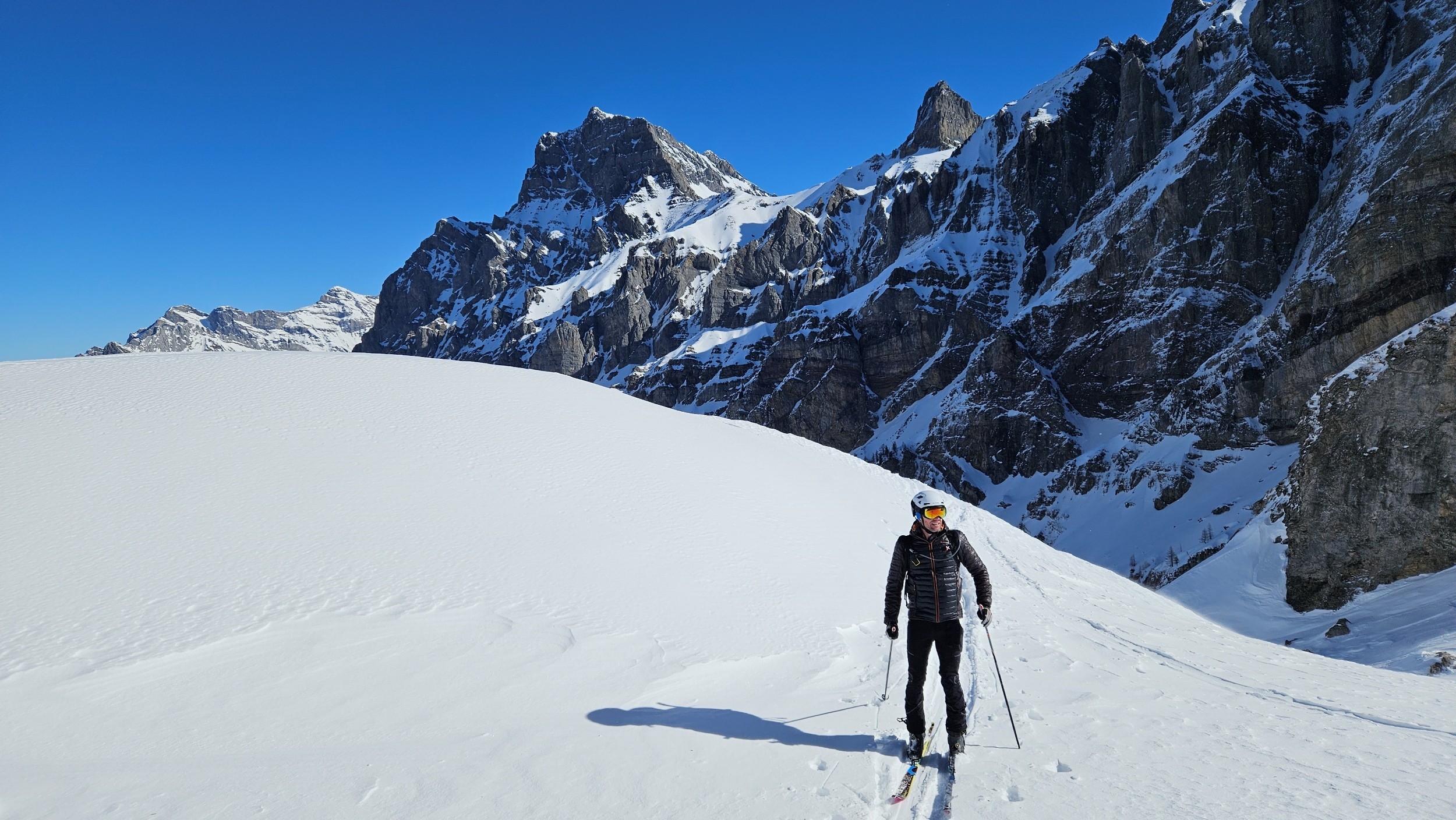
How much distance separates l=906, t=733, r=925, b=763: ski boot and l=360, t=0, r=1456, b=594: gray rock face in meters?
25.9

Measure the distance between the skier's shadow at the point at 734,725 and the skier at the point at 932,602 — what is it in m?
0.43

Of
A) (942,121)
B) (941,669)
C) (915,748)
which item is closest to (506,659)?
(915,748)

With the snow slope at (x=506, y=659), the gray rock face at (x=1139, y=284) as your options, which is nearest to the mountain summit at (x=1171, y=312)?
the gray rock face at (x=1139, y=284)

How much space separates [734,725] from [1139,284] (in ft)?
264

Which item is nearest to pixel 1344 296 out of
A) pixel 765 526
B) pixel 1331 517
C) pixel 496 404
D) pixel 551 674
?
pixel 1331 517

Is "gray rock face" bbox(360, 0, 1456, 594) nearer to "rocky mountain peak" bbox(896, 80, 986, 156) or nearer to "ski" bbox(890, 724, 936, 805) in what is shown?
"ski" bbox(890, 724, 936, 805)

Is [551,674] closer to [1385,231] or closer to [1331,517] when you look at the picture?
[1331,517]

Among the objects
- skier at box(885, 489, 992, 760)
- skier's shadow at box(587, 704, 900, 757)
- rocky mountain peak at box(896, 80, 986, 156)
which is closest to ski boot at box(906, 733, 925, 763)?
skier at box(885, 489, 992, 760)

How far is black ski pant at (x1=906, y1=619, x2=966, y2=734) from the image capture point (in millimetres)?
5277

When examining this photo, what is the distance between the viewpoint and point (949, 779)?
4.89 m

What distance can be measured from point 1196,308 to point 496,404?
2844 inches

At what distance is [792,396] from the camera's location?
108 meters

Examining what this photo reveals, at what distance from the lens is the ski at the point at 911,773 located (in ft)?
15.0

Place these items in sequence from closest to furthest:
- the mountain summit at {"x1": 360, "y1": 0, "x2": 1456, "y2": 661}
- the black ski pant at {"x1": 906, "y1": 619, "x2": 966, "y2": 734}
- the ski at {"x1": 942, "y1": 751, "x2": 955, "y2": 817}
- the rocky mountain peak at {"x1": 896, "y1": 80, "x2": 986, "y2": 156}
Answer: the ski at {"x1": 942, "y1": 751, "x2": 955, "y2": 817}
the black ski pant at {"x1": 906, "y1": 619, "x2": 966, "y2": 734}
the mountain summit at {"x1": 360, "y1": 0, "x2": 1456, "y2": 661}
the rocky mountain peak at {"x1": 896, "y1": 80, "x2": 986, "y2": 156}
